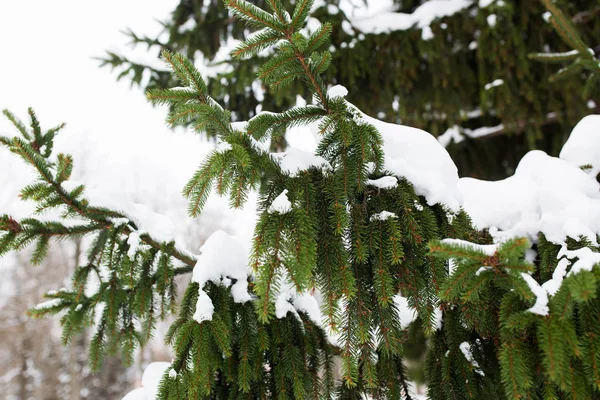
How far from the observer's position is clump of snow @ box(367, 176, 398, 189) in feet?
4.62

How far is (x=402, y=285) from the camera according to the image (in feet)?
4.62

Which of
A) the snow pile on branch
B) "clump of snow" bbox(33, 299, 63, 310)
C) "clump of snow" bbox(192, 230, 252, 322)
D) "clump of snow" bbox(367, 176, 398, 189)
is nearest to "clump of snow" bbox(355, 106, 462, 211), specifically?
"clump of snow" bbox(367, 176, 398, 189)

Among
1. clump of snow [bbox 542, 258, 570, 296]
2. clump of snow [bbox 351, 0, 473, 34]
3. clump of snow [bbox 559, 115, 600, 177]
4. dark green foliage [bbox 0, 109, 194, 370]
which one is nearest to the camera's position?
clump of snow [bbox 542, 258, 570, 296]

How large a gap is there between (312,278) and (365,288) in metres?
0.22

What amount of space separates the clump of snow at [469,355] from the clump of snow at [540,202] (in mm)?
478

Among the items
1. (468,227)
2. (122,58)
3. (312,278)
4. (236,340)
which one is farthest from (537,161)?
(122,58)

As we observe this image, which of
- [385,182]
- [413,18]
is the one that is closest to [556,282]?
[385,182]

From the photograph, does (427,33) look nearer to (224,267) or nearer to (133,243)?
(224,267)

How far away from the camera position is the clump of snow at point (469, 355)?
62.9 inches

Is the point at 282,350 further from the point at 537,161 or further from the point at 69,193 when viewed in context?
the point at 537,161

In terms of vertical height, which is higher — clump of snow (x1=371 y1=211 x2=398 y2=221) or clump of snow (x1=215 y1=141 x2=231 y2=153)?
clump of snow (x1=215 y1=141 x2=231 y2=153)

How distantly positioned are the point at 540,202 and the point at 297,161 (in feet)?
3.65

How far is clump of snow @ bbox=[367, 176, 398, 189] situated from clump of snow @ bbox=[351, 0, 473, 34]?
10.4ft

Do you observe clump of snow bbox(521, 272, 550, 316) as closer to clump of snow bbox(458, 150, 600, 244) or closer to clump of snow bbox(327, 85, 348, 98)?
clump of snow bbox(458, 150, 600, 244)
